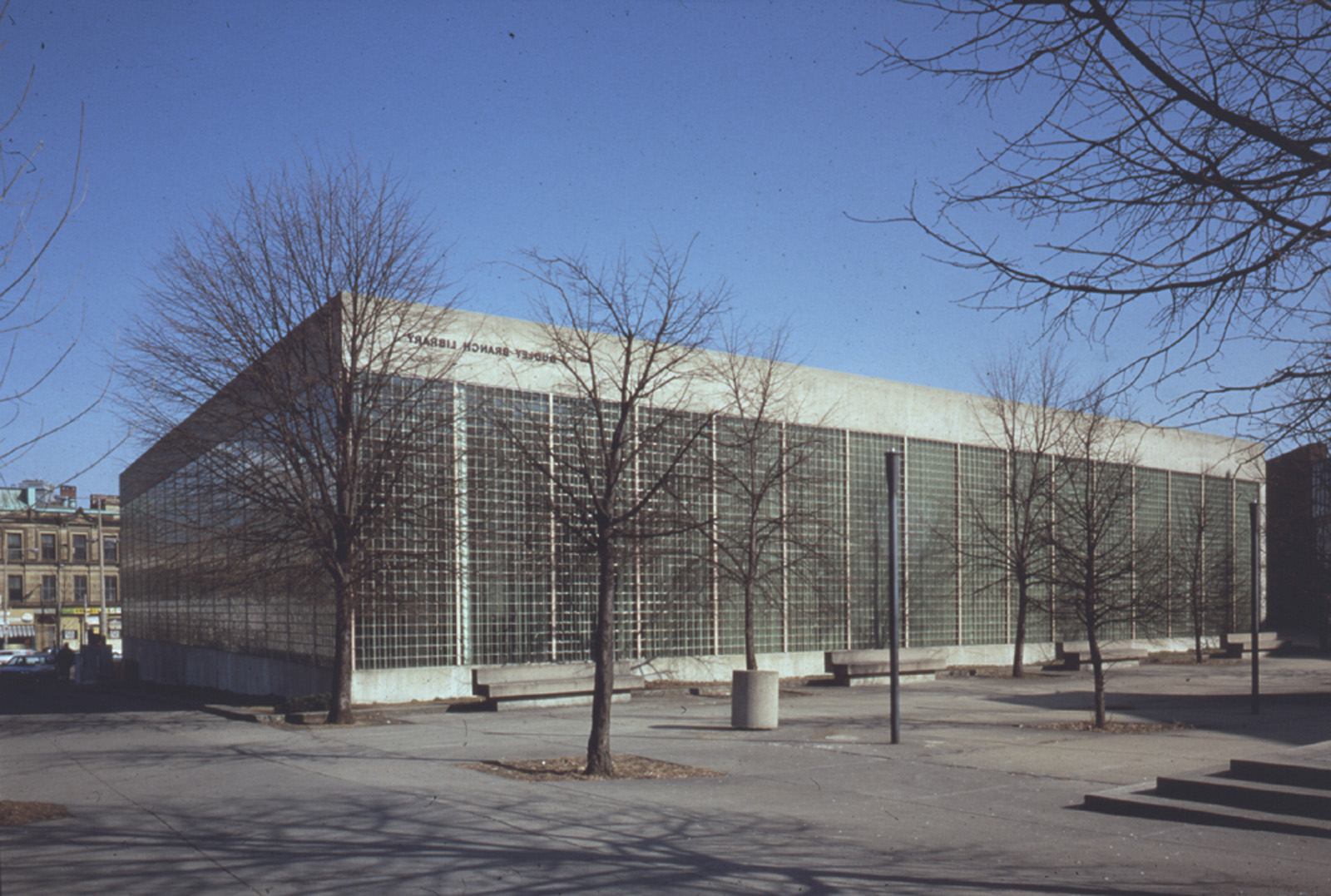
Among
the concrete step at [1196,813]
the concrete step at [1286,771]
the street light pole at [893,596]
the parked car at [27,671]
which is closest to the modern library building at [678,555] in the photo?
→ the street light pole at [893,596]

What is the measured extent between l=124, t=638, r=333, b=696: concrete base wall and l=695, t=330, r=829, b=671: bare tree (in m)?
10.1

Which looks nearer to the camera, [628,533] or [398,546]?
[628,533]

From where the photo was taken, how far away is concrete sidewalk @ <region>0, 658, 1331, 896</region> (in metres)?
7.79

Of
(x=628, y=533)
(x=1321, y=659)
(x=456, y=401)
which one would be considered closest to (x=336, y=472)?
(x=456, y=401)

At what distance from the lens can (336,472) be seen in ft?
63.5

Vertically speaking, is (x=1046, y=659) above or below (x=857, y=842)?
below

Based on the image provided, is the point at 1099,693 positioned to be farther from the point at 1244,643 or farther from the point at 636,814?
the point at 1244,643

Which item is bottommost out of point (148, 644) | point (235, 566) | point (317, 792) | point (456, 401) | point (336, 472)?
point (148, 644)

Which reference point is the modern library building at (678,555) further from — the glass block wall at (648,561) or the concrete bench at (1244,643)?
the concrete bench at (1244,643)

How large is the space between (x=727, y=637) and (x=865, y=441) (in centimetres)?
836

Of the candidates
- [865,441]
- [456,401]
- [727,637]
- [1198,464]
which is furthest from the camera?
[1198,464]

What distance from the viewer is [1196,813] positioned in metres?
10.2

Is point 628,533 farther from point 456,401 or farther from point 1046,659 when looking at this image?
point 1046,659

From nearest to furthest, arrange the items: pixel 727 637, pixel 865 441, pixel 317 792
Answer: pixel 317 792 → pixel 727 637 → pixel 865 441
